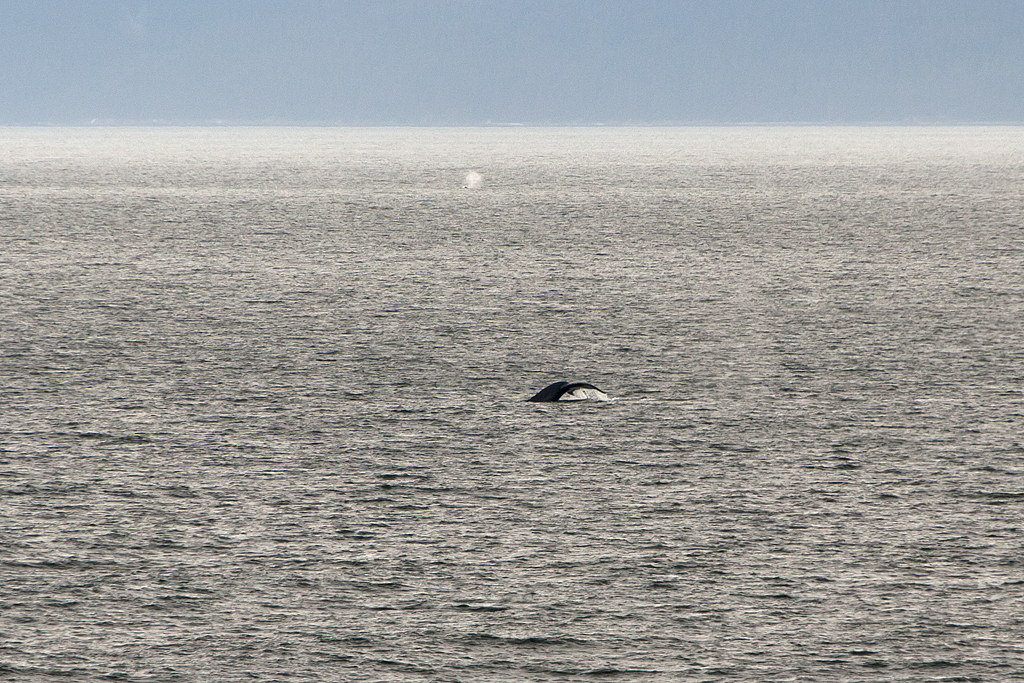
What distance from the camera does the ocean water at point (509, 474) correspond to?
9.12 ft

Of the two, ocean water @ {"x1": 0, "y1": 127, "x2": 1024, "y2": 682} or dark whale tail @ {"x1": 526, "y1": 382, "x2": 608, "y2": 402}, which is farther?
dark whale tail @ {"x1": 526, "y1": 382, "x2": 608, "y2": 402}

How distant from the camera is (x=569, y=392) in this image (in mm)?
5266

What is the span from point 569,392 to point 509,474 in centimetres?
118

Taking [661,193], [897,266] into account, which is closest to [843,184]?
[661,193]

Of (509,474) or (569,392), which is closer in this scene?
(509,474)

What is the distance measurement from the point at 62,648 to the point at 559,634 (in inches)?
37.2

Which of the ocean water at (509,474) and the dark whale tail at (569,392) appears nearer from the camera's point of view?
the ocean water at (509,474)

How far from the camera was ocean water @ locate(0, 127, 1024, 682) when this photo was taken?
9.12ft

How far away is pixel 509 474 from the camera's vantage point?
13.5 ft

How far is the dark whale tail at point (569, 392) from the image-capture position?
5.23 m

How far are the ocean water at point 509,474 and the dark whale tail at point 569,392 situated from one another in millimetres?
134

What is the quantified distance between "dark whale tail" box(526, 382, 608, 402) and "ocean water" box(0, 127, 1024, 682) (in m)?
0.13

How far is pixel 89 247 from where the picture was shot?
38.5ft

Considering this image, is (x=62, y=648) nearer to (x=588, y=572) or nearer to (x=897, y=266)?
(x=588, y=572)
